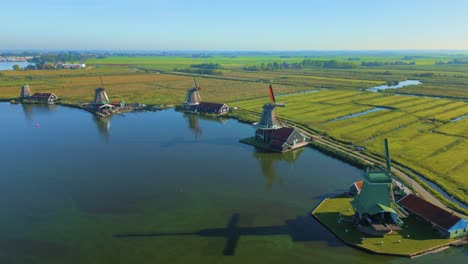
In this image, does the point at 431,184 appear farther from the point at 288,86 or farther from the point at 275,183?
the point at 288,86

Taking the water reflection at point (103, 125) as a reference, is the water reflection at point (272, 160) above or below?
below

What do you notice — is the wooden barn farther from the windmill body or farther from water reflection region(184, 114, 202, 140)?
water reflection region(184, 114, 202, 140)

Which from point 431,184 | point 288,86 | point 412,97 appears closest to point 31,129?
point 431,184

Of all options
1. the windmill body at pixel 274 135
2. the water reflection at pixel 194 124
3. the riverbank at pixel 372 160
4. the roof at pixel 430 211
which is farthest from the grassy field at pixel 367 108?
the water reflection at pixel 194 124

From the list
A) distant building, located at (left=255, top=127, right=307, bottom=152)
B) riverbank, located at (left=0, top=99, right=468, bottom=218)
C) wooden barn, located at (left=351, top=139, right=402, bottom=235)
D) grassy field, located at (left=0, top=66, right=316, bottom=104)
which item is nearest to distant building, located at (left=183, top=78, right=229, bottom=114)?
riverbank, located at (left=0, top=99, right=468, bottom=218)

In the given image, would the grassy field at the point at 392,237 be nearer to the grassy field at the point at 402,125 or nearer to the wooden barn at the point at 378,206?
the wooden barn at the point at 378,206

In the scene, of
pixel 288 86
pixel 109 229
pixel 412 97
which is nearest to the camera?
pixel 109 229

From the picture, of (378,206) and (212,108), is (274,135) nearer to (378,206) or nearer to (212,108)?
(378,206)
